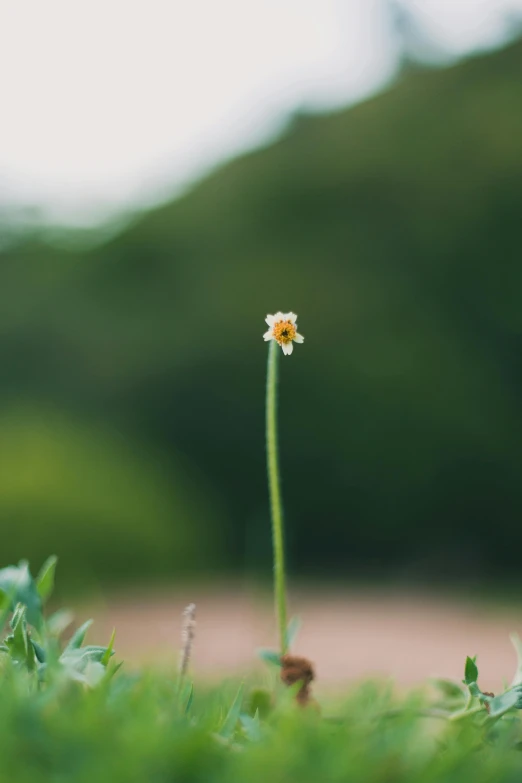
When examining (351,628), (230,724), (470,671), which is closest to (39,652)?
(230,724)

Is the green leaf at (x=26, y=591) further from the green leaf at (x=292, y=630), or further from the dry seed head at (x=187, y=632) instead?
the green leaf at (x=292, y=630)

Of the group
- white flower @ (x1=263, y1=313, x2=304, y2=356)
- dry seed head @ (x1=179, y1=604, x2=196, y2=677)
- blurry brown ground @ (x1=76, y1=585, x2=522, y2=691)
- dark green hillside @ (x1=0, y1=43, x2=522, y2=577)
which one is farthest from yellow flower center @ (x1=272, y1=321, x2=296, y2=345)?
dark green hillside @ (x1=0, y1=43, x2=522, y2=577)

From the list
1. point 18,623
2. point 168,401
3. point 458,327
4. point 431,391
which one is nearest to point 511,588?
point 431,391

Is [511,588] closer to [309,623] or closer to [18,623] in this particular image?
[309,623]

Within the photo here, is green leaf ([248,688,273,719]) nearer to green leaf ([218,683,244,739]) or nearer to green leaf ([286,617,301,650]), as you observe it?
green leaf ([286,617,301,650])

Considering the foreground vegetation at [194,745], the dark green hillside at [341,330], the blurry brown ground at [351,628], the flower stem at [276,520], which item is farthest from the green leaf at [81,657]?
the dark green hillside at [341,330]
